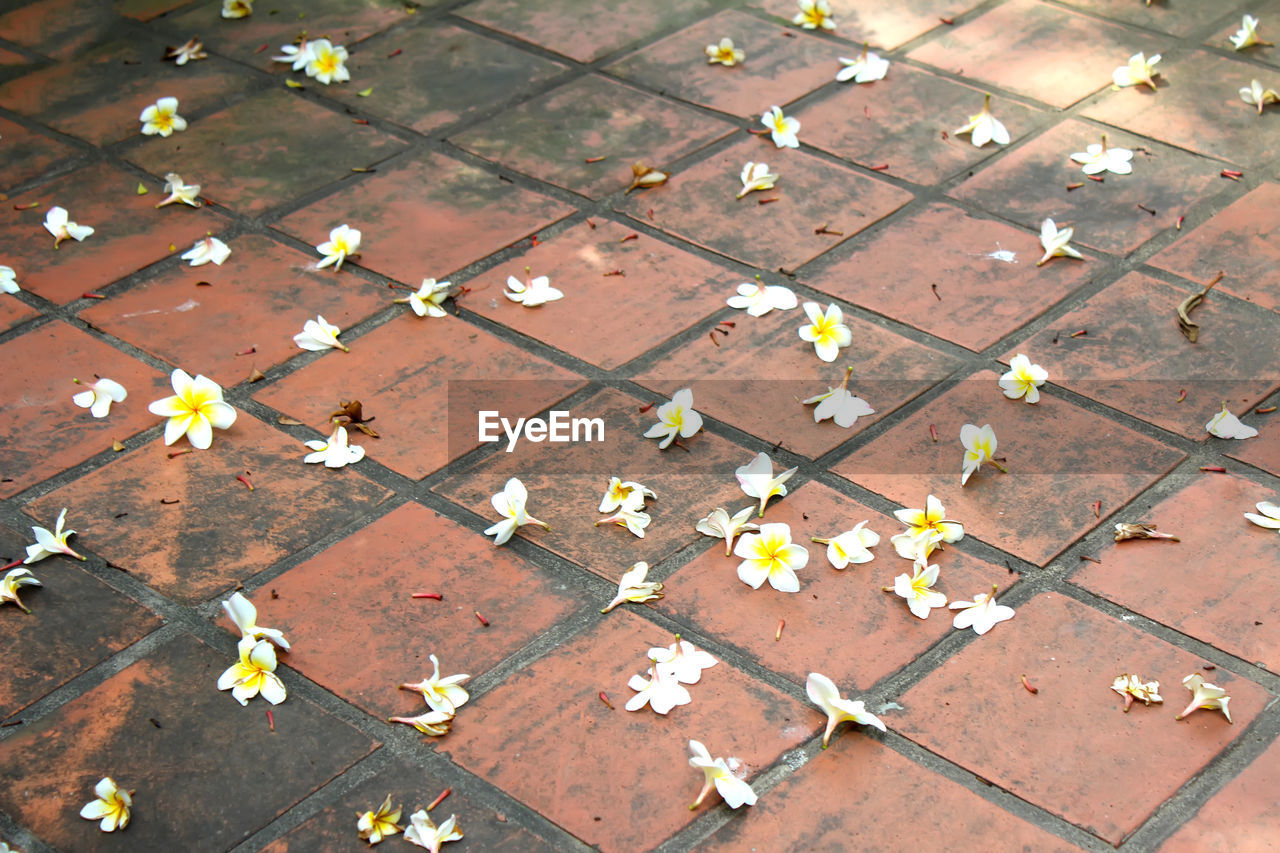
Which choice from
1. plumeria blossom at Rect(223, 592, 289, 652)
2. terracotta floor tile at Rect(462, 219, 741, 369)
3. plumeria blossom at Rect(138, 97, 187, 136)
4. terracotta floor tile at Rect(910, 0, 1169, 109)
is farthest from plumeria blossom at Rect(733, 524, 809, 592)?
plumeria blossom at Rect(138, 97, 187, 136)

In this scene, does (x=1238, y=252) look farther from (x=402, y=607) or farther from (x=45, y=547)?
(x=45, y=547)

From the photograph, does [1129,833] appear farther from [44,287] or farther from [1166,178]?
[44,287]

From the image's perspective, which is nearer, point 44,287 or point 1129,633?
point 1129,633

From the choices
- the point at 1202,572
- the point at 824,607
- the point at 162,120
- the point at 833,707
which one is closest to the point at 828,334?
the point at 824,607

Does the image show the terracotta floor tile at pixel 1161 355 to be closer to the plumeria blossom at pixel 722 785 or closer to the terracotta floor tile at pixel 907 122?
the terracotta floor tile at pixel 907 122

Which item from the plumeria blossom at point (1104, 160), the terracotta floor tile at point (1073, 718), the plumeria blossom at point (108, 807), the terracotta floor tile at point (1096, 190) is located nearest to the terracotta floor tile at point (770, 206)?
the terracotta floor tile at point (1096, 190)

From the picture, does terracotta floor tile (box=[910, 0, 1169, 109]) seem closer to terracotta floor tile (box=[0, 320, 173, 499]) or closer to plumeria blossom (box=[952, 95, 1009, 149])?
plumeria blossom (box=[952, 95, 1009, 149])

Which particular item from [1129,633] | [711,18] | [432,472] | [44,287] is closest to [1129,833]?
[1129,633]
